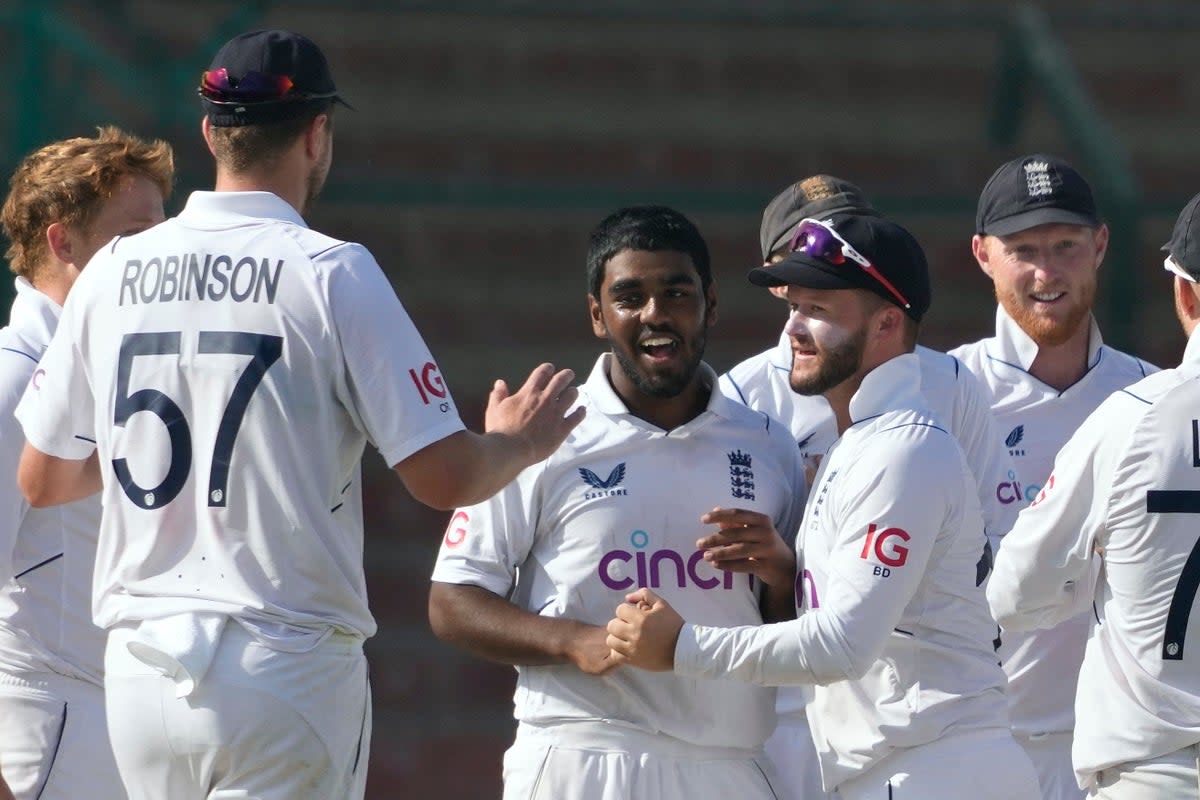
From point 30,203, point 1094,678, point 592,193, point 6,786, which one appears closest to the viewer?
point 1094,678

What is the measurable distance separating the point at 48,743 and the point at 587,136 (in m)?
4.45

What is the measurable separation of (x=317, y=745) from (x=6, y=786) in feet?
2.60

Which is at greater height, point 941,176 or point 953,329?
point 941,176

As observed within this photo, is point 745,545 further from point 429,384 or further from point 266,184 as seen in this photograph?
point 266,184

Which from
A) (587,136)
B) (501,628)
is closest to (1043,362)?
(501,628)

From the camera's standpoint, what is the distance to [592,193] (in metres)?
7.14

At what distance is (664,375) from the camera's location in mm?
3703

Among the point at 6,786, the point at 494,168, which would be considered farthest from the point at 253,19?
the point at 6,786

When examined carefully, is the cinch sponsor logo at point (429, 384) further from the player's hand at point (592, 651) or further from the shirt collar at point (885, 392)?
→ the shirt collar at point (885, 392)

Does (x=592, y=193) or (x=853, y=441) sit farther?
(x=592, y=193)

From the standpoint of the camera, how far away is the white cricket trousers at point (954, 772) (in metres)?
3.38

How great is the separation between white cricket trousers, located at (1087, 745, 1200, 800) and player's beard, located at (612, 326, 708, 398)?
1.02 m

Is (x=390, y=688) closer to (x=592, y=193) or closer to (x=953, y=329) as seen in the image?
(x=592, y=193)

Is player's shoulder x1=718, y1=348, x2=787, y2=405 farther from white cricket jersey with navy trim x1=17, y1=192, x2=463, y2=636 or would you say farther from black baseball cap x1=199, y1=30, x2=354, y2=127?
black baseball cap x1=199, y1=30, x2=354, y2=127
